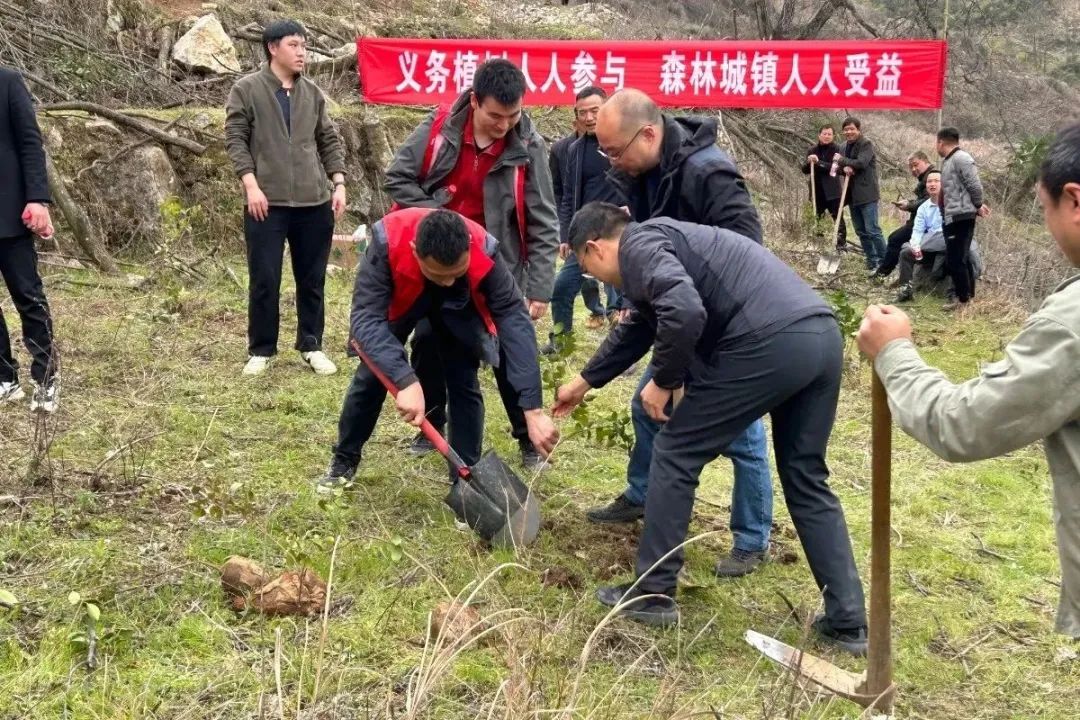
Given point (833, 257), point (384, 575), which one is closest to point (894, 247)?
point (833, 257)

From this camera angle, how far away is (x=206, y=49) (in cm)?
995

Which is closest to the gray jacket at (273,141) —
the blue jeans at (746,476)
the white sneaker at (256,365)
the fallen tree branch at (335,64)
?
the white sneaker at (256,365)

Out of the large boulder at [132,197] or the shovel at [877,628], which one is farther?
the large boulder at [132,197]

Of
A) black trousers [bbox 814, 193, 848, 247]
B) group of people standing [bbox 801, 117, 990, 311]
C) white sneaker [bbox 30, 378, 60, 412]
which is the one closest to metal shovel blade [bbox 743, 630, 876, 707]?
white sneaker [bbox 30, 378, 60, 412]

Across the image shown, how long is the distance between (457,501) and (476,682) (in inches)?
37.4

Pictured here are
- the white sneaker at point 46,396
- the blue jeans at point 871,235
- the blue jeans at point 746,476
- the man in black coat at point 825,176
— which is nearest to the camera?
the blue jeans at point 746,476

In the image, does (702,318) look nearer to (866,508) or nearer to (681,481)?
(681,481)

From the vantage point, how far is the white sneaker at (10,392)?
4395 mm

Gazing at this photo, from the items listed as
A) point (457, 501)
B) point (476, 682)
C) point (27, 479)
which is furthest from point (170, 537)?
point (476, 682)

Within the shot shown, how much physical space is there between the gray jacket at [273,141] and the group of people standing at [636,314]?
0.01 metres

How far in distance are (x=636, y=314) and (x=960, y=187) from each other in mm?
6225

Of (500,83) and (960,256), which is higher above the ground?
(500,83)

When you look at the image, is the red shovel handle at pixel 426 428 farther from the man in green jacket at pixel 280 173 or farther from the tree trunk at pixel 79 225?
the tree trunk at pixel 79 225

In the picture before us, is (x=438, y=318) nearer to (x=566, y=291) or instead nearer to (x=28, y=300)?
(x=28, y=300)
